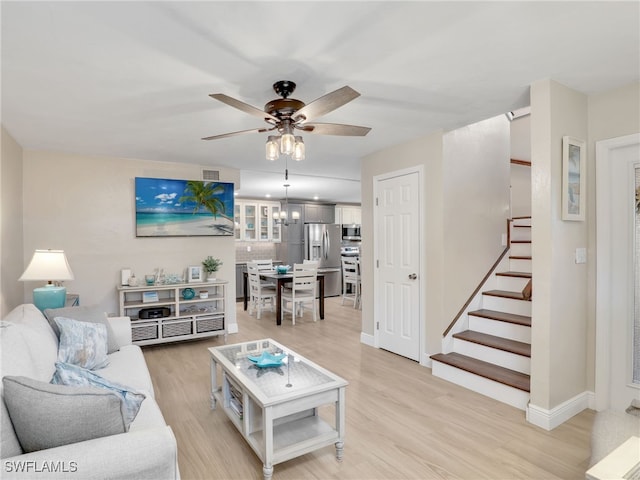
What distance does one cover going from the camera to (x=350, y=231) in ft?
32.0

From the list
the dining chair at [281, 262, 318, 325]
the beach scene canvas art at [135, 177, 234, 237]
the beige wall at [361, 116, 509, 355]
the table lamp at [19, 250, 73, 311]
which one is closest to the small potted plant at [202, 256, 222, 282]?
the beach scene canvas art at [135, 177, 234, 237]

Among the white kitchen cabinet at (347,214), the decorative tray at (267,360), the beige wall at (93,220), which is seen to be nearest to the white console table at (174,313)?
the beige wall at (93,220)

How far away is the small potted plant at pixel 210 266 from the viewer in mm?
5031

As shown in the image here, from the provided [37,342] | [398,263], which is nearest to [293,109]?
[37,342]

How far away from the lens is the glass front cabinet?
8.65 meters

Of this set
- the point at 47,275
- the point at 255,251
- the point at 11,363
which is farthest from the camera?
the point at 255,251

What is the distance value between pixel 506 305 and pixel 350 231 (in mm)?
6203

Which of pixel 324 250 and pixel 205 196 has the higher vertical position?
pixel 205 196

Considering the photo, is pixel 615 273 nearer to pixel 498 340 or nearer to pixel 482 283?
pixel 498 340

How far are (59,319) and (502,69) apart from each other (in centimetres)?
349

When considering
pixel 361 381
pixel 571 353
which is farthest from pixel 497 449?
pixel 361 381

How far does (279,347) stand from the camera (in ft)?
9.53

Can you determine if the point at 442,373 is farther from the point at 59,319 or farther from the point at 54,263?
the point at 54,263

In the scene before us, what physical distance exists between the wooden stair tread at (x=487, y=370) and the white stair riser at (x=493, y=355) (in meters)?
0.04
